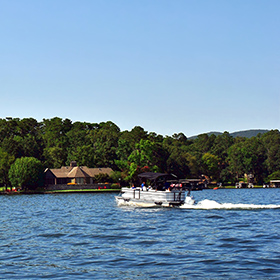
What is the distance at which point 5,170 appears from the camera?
436ft

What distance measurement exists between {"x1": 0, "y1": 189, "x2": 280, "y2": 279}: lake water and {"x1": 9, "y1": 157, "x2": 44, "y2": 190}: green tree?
85.0m

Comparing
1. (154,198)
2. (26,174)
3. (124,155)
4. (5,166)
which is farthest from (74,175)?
(154,198)

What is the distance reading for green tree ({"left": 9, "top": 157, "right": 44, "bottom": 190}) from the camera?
12550cm

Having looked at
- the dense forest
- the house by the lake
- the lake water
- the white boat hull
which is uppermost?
the dense forest

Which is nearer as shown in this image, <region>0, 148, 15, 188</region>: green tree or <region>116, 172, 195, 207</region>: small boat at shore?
<region>116, 172, 195, 207</region>: small boat at shore

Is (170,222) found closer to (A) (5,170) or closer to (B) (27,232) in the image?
(B) (27,232)

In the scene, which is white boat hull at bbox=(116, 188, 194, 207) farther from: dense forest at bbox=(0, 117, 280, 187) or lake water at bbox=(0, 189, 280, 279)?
dense forest at bbox=(0, 117, 280, 187)

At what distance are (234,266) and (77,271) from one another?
6.90m

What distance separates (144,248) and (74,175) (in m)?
124

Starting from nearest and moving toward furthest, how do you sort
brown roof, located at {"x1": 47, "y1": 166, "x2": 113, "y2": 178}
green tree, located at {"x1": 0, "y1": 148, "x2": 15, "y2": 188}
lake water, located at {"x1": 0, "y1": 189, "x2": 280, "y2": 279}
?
1. lake water, located at {"x1": 0, "y1": 189, "x2": 280, "y2": 279}
2. green tree, located at {"x1": 0, "y1": 148, "x2": 15, "y2": 188}
3. brown roof, located at {"x1": 47, "y1": 166, "x2": 113, "y2": 178}

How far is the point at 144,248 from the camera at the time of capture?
25.7 metres

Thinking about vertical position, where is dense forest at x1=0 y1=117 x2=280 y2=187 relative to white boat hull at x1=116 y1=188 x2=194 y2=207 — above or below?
above

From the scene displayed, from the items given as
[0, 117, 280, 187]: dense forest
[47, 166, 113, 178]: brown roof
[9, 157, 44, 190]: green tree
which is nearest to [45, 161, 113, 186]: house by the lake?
[47, 166, 113, 178]: brown roof

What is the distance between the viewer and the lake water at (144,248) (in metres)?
19.7
